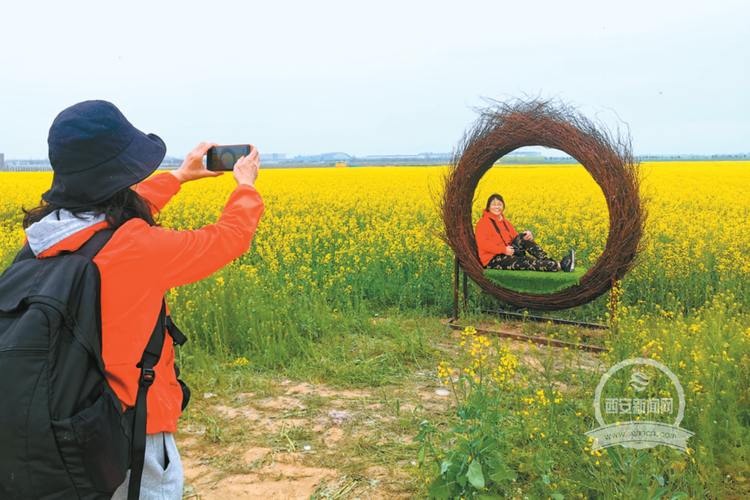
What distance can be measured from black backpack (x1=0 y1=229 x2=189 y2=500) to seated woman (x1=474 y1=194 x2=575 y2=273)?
507 cm

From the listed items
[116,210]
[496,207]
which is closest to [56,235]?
[116,210]

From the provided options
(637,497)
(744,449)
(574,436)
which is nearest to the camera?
(637,497)

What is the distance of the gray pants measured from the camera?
171 cm

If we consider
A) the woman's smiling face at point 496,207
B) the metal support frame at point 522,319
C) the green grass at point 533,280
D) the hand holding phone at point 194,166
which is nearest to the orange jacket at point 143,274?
the hand holding phone at point 194,166

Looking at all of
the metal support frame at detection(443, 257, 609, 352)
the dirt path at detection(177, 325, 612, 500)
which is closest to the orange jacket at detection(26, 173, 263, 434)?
the dirt path at detection(177, 325, 612, 500)

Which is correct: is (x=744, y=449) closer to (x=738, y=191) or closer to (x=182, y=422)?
(x=182, y=422)

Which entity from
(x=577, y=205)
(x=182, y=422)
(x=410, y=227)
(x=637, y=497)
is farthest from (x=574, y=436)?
(x=577, y=205)

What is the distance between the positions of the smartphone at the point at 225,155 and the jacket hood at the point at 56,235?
69 centimetres

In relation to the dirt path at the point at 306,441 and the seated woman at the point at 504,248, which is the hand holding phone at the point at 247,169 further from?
the seated woman at the point at 504,248

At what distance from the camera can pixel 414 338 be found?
526 cm

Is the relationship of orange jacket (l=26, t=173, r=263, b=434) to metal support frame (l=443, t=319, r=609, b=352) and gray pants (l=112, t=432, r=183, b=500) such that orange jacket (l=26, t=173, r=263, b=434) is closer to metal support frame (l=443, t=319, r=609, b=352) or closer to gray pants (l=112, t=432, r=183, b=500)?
gray pants (l=112, t=432, r=183, b=500)

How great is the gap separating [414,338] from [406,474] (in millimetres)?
2200

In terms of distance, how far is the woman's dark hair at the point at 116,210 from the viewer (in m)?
1.58

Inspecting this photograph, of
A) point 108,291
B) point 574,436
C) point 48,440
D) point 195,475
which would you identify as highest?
point 108,291
